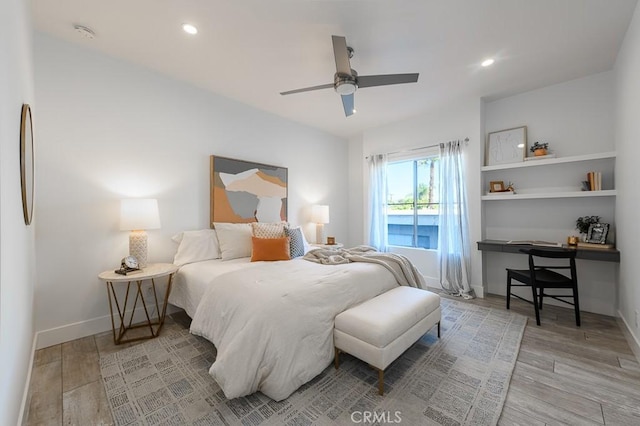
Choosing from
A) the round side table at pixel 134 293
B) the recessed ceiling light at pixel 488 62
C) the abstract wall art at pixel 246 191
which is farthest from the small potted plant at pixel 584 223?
the round side table at pixel 134 293

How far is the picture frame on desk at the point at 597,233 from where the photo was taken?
2.84 metres

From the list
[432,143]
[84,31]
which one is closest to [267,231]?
[84,31]

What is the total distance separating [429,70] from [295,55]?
1525mm

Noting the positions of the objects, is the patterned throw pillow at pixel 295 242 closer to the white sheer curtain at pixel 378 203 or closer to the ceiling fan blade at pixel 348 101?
the ceiling fan blade at pixel 348 101

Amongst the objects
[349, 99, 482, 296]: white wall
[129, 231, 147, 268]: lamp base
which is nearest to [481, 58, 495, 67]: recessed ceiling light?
[349, 99, 482, 296]: white wall

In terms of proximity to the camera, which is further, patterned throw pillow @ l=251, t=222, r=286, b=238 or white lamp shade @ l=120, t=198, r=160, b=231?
patterned throw pillow @ l=251, t=222, r=286, b=238

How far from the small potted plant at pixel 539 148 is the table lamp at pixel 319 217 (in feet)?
9.96

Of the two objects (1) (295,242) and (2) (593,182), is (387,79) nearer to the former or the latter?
(1) (295,242)

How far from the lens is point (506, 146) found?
3.57m

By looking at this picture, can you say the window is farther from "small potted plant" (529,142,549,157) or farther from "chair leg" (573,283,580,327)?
"chair leg" (573,283,580,327)

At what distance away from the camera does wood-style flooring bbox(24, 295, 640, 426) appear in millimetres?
1504

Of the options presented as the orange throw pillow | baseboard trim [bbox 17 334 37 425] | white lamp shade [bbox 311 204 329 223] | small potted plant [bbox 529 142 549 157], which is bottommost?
baseboard trim [bbox 17 334 37 425]

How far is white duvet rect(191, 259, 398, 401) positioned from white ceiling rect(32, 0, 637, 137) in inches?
84.1
